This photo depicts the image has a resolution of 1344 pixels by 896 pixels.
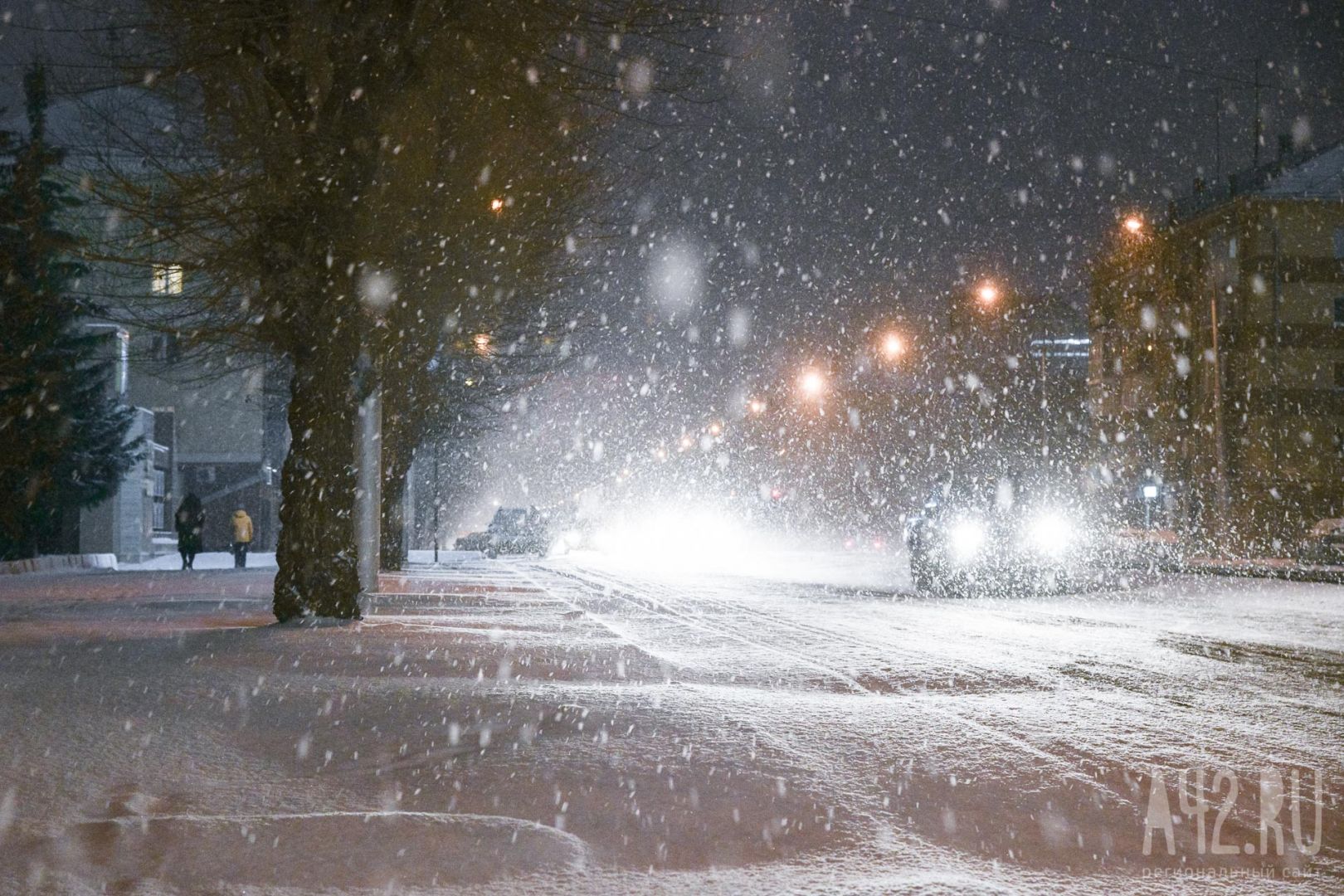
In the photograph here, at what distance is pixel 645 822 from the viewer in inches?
216

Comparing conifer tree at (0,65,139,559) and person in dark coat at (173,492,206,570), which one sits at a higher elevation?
conifer tree at (0,65,139,559)

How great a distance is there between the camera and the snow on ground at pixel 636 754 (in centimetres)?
484

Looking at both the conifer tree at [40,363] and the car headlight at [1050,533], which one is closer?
the car headlight at [1050,533]

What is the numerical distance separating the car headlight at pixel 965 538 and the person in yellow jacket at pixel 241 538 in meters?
17.7

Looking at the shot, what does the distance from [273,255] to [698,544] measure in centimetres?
5684

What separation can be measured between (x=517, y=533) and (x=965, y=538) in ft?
100

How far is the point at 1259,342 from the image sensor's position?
178ft

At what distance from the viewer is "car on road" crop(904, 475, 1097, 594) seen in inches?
992

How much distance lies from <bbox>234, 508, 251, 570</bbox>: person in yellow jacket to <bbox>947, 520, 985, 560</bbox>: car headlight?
58.2 ft

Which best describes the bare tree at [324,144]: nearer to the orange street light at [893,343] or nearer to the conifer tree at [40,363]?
the conifer tree at [40,363]

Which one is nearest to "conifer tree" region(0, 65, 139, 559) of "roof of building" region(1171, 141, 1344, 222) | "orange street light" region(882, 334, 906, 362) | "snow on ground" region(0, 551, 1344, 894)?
"snow on ground" region(0, 551, 1344, 894)

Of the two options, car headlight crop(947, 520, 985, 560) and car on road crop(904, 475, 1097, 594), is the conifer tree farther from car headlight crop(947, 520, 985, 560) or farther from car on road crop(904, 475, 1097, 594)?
car headlight crop(947, 520, 985, 560)

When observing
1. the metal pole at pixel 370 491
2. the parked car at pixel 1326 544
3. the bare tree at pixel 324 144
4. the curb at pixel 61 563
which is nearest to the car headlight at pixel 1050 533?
the metal pole at pixel 370 491

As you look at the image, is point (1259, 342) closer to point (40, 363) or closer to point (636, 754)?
point (40, 363)
